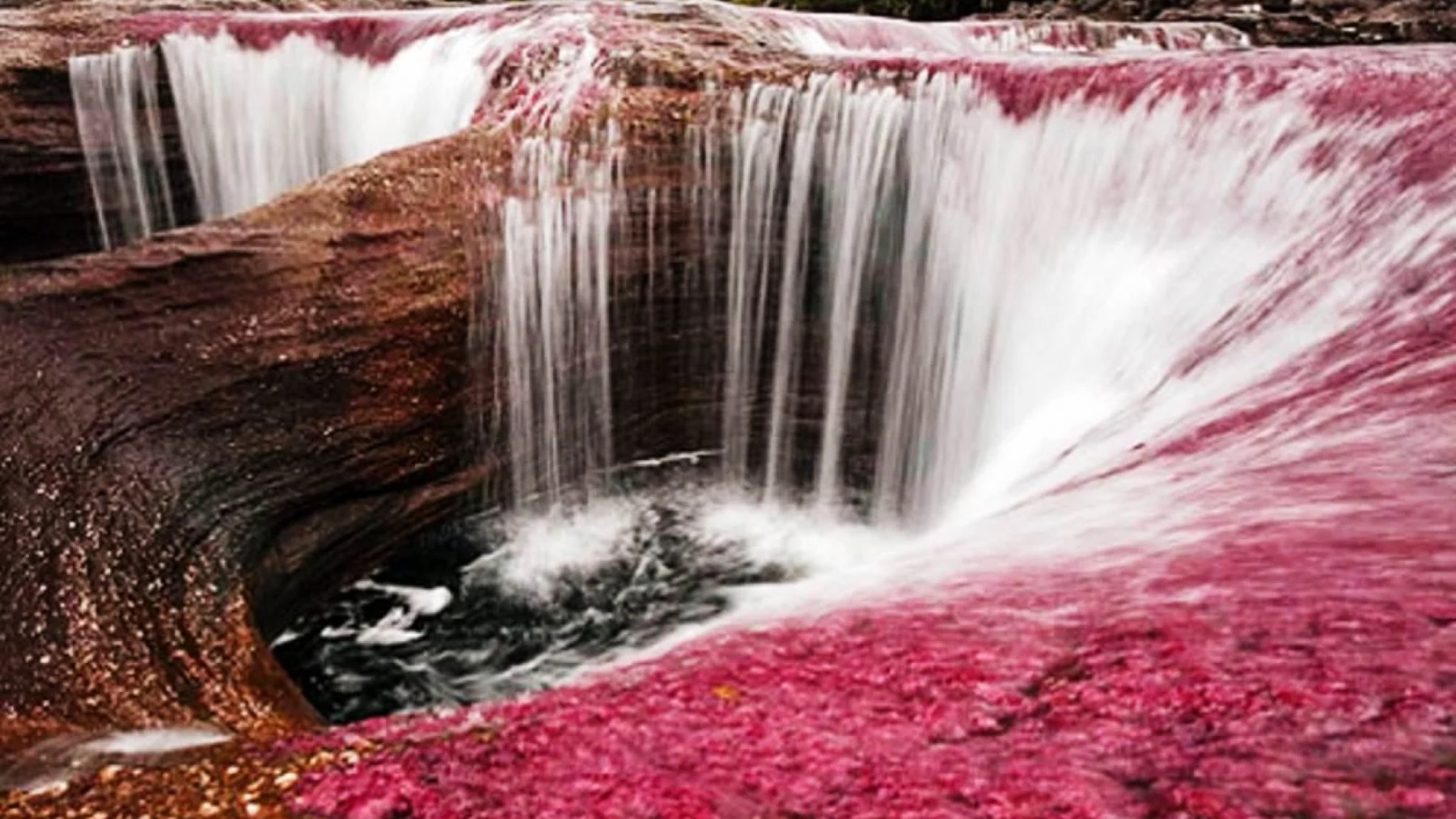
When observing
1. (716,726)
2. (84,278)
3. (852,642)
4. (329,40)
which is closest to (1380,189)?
(852,642)

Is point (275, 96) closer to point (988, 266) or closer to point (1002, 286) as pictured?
point (988, 266)

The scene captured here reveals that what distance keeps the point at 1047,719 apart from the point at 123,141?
48.1ft

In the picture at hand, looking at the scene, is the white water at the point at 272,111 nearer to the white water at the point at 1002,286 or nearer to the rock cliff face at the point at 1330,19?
the white water at the point at 1002,286

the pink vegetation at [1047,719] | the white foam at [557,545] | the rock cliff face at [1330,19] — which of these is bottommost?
the white foam at [557,545]

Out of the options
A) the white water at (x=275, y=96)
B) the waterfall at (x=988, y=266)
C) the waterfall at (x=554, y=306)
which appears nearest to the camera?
the waterfall at (x=988, y=266)

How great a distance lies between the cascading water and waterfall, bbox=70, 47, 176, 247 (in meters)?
5.38

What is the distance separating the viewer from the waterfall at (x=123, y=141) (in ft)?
42.8

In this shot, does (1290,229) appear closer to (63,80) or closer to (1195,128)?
(1195,128)

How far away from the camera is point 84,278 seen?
6.38 meters

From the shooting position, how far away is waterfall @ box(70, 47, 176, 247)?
13.0m

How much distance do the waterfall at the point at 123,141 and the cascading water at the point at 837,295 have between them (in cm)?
538

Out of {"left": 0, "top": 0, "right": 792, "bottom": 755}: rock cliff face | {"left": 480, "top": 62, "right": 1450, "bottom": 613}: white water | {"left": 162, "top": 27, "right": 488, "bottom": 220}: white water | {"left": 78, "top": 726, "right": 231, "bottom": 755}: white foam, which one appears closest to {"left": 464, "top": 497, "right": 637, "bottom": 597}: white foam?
{"left": 0, "top": 0, "right": 792, "bottom": 755}: rock cliff face

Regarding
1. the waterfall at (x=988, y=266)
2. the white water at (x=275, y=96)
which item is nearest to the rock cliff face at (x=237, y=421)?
the waterfall at (x=988, y=266)

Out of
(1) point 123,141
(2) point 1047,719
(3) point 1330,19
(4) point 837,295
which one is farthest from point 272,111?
(3) point 1330,19
